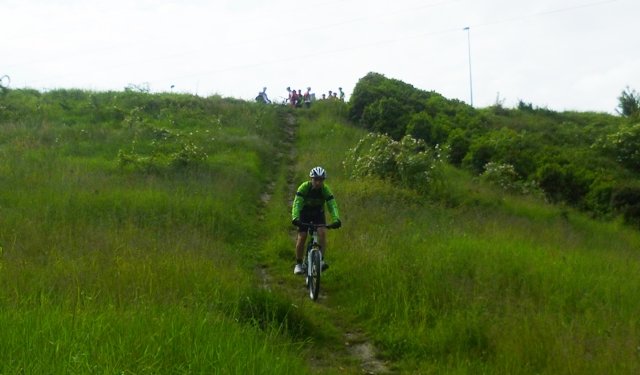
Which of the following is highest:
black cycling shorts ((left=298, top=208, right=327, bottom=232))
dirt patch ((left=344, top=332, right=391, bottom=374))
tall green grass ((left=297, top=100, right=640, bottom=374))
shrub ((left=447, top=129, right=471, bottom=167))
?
shrub ((left=447, top=129, right=471, bottom=167))

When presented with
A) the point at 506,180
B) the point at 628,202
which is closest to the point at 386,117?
the point at 506,180

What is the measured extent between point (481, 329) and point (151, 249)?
5.02 m

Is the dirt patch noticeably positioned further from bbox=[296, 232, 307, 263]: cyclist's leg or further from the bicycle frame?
bbox=[296, 232, 307, 263]: cyclist's leg

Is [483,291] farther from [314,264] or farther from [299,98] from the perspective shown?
[299,98]

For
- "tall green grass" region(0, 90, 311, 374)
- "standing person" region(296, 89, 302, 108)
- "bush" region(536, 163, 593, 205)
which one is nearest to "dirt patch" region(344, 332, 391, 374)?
"tall green grass" region(0, 90, 311, 374)

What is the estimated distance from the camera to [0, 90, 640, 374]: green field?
262 inches

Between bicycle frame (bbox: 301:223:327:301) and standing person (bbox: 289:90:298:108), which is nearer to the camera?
bicycle frame (bbox: 301:223:327:301)

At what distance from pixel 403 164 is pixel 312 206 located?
27.6 feet

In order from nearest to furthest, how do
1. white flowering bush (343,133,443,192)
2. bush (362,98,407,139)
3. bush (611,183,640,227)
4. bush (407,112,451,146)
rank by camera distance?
white flowering bush (343,133,443,192)
bush (611,183,640,227)
bush (407,112,451,146)
bush (362,98,407,139)

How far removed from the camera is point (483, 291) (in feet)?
31.7

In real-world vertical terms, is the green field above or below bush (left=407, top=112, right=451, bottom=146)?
below

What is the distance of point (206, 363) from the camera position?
6094 mm

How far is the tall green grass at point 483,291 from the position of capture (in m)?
7.60

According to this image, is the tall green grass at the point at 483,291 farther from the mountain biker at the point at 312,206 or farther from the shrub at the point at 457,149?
the shrub at the point at 457,149
